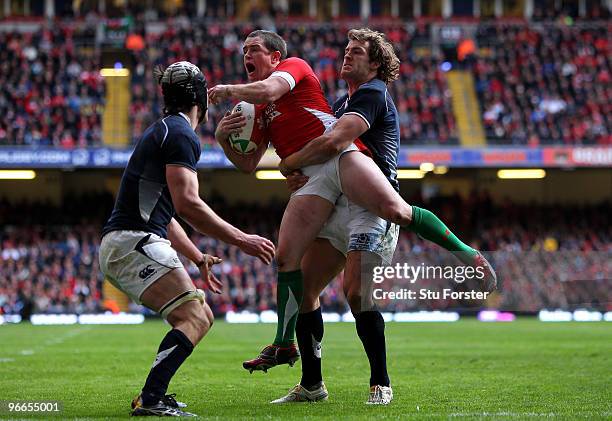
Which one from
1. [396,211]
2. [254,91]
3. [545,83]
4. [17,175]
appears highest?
[545,83]

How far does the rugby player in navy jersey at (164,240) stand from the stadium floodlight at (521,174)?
30.4 meters

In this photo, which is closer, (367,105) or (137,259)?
(137,259)

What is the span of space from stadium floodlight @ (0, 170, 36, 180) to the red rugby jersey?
93.3ft

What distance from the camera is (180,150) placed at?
260 inches

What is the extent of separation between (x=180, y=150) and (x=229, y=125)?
1.16 metres

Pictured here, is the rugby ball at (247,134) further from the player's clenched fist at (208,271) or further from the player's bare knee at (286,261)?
the player's clenched fist at (208,271)

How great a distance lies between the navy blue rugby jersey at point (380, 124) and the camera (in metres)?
7.59

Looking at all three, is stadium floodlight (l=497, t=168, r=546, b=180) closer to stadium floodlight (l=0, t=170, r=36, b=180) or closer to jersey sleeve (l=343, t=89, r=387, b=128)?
stadium floodlight (l=0, t=170, r=36, b=180)

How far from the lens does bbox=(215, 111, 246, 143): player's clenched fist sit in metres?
7.70

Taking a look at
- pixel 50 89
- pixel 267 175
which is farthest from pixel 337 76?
pixel 50 89

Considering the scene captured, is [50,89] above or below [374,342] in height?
above

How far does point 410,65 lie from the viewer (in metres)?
37.6

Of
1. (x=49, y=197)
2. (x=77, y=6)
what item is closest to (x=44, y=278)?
(x=49, y=197)

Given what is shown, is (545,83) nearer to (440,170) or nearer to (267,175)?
(440,170)
